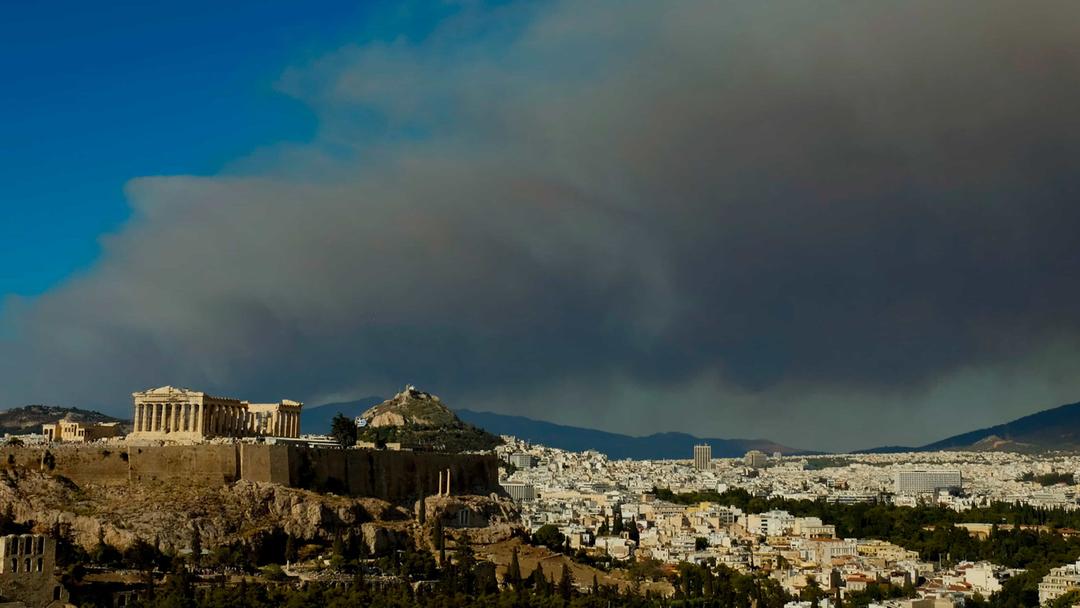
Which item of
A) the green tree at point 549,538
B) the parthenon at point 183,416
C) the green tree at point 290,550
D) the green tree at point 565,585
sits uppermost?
the parthenon at point 183,416

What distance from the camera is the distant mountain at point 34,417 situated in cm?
16762

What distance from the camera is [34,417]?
178 m

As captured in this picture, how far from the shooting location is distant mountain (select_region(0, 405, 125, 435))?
168 m

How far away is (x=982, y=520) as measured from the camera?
147125 mm

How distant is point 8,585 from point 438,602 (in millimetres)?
17746

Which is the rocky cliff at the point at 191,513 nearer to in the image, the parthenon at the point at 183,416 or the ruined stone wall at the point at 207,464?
the ruined stone wall at the point at 207,464

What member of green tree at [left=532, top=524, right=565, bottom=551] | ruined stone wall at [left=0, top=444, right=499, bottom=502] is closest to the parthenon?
→ ruined stone wall at [left=0, top=444, right=499, bottom=502]

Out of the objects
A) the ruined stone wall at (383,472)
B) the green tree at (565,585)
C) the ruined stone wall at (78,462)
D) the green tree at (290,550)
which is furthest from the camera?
the ruined stone wall at (383,472)

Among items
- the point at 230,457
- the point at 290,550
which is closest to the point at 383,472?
the point at 230,457

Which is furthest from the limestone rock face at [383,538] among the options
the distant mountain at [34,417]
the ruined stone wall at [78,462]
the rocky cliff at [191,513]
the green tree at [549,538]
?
the distant mountain at [34,417]

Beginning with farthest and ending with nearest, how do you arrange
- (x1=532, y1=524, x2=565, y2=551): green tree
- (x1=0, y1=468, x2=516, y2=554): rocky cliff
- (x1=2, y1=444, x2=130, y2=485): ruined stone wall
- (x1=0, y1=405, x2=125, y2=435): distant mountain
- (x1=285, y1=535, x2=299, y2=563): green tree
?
(x1=0, y1=405, x2=125, y2=435): distant mountain
(x1=532, y1=524, x2=565, y2=551): green tree
(x1=2, y1=444, x2=130, y2=485): ruined stone wall
(x1=285, y1=535, x2=299, y2=563): green tree
(x1=0, y1=468, x2=516, y2=554): rocky cliff

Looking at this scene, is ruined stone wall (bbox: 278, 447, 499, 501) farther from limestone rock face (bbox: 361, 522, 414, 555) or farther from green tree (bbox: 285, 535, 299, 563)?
green tree (bbox: 285, 535, 299, 563)

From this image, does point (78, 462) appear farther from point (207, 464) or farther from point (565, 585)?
point (565, 585)

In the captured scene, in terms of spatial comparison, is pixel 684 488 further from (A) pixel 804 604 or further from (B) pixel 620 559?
(A) pixel 804 604
